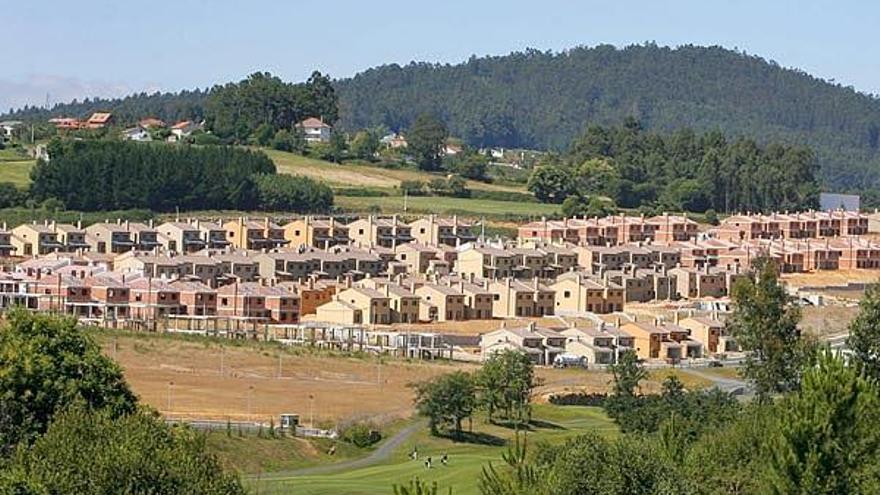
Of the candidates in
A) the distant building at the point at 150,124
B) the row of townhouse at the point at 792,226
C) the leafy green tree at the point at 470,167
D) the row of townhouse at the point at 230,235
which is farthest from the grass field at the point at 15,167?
the row of townhouse at the point at 792,226

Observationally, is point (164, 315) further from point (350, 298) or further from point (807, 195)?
point (807, 195)

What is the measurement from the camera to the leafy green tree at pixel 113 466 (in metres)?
22.2

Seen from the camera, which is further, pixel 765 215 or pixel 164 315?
pixel 765 215

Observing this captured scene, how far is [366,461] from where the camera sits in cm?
3716

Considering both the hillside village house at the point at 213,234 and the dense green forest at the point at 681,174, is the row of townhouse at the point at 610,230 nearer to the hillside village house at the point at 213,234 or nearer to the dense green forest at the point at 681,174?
the dense green forest at the point at 681,174

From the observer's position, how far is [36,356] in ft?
98.0

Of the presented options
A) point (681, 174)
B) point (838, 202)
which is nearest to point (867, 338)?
point (681, 174)

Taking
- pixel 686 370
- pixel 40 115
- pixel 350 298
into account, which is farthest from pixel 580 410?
pixel 40 115

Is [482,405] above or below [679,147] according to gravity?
below

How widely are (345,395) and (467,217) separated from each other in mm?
40709

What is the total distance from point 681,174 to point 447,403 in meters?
67.0

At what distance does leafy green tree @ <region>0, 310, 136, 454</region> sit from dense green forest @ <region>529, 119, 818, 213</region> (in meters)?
62.7

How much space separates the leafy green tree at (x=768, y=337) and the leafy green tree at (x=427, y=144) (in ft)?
224

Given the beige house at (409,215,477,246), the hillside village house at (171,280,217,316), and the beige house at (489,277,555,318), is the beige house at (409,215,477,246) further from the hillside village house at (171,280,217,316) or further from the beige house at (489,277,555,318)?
the hillside village house at (171,280,217,316)
